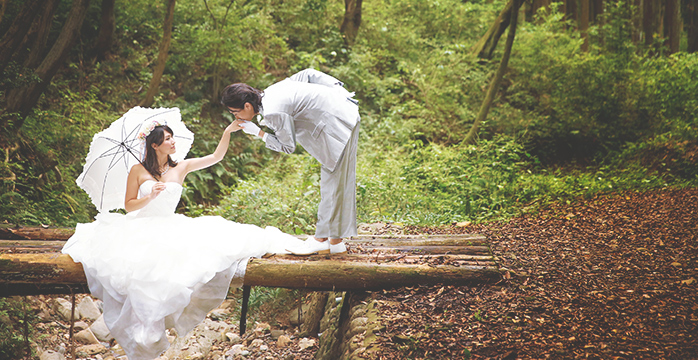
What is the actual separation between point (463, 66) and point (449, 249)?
28.3ft

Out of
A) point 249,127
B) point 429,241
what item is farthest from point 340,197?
point 429,241

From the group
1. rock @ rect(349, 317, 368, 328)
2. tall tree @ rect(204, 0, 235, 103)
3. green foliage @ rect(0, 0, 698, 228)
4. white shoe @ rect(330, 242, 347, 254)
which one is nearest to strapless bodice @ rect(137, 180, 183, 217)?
white shoe @ rect(330, 242, 347, 254)

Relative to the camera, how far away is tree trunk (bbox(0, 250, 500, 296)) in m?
3.87

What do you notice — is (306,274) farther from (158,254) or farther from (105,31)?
(105,31)

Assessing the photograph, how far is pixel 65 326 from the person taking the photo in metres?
5.71

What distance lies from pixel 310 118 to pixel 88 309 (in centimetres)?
419

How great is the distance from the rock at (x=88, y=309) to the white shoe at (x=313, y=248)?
3394mm

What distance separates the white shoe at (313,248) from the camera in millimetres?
4250

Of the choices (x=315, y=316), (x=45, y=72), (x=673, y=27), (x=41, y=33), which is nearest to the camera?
(x=315, y=316)

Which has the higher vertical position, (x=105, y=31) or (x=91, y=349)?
(x=105, y=31)

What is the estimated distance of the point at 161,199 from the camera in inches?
162

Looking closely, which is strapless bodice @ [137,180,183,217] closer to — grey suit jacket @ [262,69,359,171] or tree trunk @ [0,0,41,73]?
grey suit jacket @ [262,69,359,171]

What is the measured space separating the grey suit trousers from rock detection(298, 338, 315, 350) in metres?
1.65

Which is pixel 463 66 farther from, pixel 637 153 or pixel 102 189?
pixel 102 189
